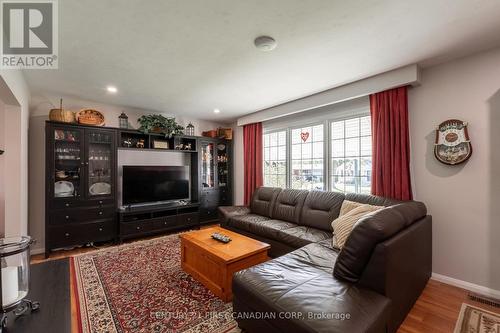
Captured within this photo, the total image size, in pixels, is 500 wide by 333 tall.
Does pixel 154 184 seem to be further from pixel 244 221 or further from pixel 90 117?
pixel 244 221

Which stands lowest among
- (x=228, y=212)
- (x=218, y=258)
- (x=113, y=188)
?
(x=218, y=258)

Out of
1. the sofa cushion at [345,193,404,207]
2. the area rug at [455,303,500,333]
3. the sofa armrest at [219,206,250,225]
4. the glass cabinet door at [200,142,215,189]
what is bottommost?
the area rug at [455,303,500,333]

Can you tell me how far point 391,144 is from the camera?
9.12ft

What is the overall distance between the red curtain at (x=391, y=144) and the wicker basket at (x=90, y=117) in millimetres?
4082

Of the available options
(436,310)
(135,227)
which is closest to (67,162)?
(135,227)

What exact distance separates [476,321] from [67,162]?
16.6ft

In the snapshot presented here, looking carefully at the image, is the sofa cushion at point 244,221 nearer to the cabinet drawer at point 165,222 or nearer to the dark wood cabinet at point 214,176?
the cabinet drawer at point 165,222

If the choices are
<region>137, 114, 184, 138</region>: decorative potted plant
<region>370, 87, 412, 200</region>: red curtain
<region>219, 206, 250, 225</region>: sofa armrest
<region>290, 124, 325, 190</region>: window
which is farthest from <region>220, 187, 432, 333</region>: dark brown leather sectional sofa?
<region>137, 114, 184, 138</region>: decorative potted plant

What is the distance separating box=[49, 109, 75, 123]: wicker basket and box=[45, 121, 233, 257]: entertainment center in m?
0.08

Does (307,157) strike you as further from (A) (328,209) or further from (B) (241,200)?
(B) (241,200)

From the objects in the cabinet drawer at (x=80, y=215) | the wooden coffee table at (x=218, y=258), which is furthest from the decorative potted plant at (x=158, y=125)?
the wooden coffee table at (x=218, y=258)

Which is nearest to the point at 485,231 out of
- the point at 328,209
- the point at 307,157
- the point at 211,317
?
the point at 328,209

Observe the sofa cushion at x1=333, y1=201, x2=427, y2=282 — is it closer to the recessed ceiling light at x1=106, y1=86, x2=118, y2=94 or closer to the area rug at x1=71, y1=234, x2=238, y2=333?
the area rug at x1=71, y1=234, x2=238, y2=333

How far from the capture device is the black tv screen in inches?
155
